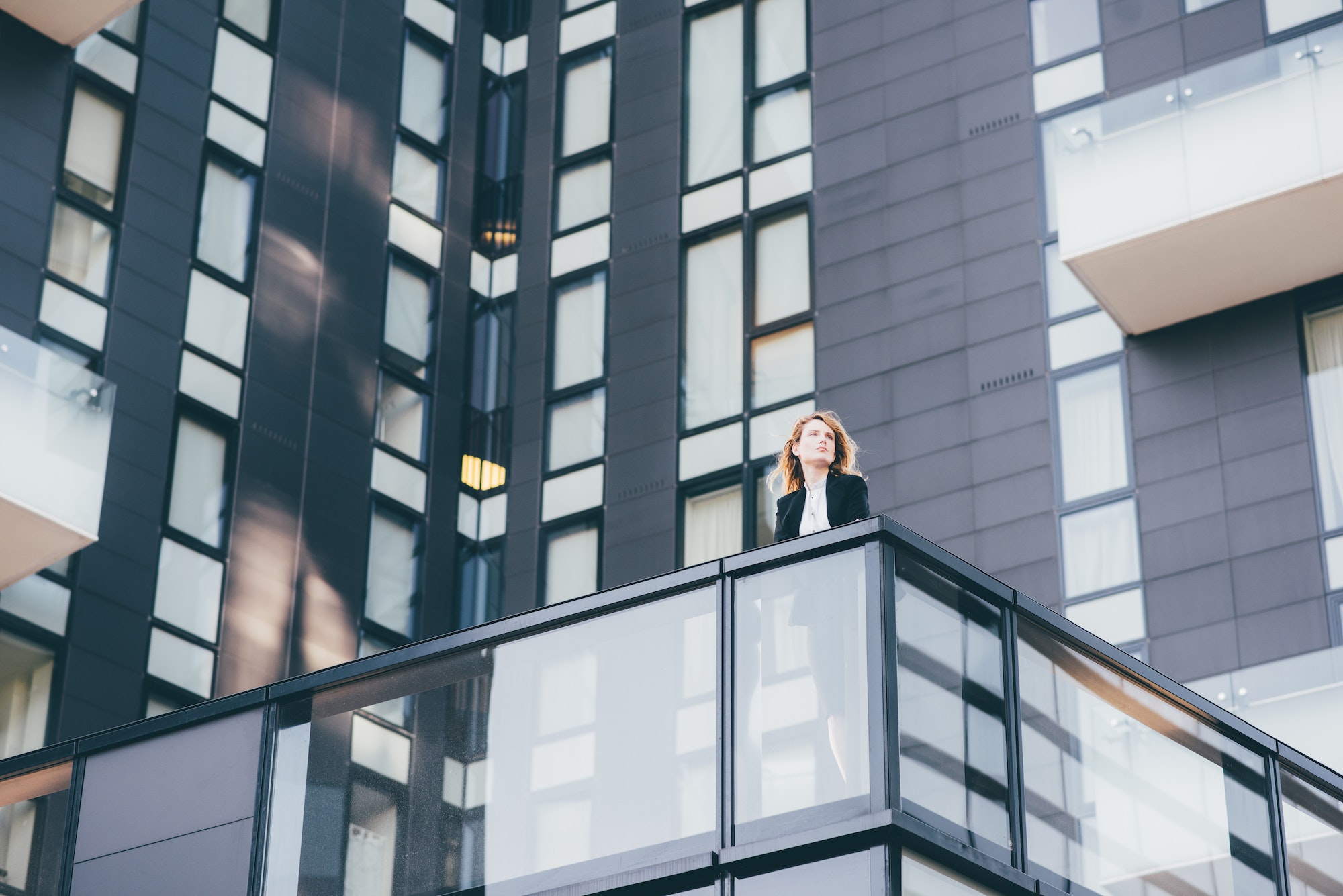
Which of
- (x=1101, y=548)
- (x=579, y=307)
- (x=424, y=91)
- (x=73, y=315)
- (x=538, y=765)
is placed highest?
(x=424, y=91)

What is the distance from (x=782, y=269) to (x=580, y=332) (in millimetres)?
3535

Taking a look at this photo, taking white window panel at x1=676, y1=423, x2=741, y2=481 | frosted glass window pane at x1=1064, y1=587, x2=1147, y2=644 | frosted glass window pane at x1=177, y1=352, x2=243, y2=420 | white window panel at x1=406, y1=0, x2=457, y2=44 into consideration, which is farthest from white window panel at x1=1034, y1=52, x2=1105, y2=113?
frosted glass window pane at x1=177, y1=352, x2=243, y2=420

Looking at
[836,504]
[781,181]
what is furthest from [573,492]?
[836,504]

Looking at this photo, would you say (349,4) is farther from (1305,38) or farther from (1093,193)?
(1305,38)

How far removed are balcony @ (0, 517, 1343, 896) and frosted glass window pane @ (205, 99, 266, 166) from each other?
53.9 feet

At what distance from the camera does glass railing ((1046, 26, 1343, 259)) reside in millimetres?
22516

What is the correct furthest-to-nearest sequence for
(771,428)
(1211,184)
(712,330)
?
(712,330)
(771,428)
(1211,184)

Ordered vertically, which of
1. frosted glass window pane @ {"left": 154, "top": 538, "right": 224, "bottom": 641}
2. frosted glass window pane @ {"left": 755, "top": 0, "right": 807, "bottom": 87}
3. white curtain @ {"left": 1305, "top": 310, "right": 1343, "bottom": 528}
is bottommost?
frosted glass window pane @ {"left": 154, "top": 538, "right": 224, "bottom": 641}

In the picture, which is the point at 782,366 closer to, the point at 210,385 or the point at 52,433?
the point at 210,385

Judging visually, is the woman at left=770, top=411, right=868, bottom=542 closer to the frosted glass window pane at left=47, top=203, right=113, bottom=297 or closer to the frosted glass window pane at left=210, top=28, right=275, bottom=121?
the frosted glass window pane at left=47, top=203, right=113, bottom=297

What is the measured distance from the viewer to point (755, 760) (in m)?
11.0

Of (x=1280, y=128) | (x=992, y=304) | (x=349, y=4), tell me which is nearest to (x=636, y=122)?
(x=349, y=4)

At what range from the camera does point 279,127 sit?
29359 millimetres

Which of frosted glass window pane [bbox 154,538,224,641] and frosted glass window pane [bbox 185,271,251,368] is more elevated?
frosted glass window pane [bbox 185,271,251,368]
